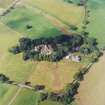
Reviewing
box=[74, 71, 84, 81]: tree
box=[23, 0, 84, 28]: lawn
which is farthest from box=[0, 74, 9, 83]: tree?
box=[23, 0, 84, 28]: lawn

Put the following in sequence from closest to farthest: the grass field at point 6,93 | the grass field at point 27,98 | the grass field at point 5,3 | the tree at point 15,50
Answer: the grass field at point 27,98 < the grass field at point 6,93 < the tree at point 15,50 < the grass field at point 5,3

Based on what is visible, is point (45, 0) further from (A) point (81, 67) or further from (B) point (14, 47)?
(A) point (81, 67)

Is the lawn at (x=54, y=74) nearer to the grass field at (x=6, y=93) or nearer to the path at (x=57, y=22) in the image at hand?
the grass field at (x=6, y=93)

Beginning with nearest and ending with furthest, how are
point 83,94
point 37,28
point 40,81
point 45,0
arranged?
point 83,94, point 40,81, point 37,28, point 45,0

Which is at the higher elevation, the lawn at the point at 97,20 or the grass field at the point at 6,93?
the lawn at the point at 97,20

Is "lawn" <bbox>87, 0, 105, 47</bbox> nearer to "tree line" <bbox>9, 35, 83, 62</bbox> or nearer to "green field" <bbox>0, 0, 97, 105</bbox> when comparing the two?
"green field" <bbox>0, 0, 97, 105</bbox>

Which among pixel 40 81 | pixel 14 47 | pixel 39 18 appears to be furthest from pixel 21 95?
pixel 39 18

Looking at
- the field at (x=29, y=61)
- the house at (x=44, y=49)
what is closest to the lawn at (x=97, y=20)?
the field at (x=29, y=61)
